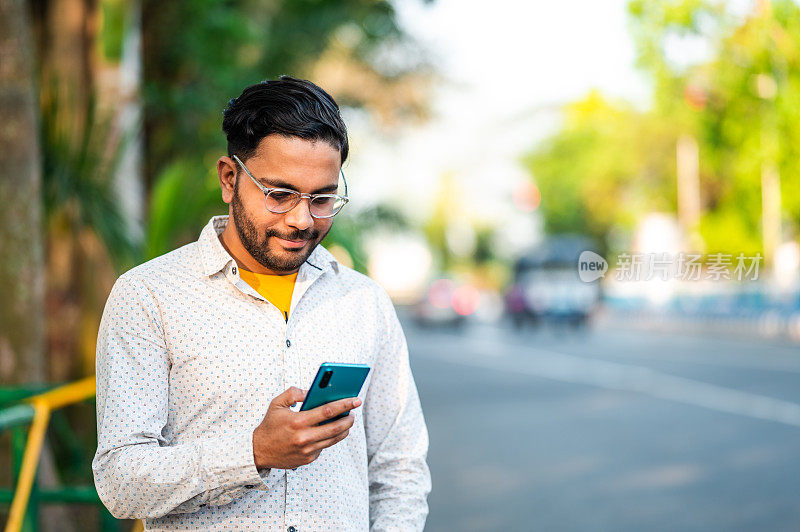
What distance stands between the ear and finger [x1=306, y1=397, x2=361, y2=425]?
20.6 inches

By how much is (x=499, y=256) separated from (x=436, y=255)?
18.6ft

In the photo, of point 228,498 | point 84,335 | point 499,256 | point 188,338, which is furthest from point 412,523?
point 499,256

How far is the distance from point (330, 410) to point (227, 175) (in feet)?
1.89

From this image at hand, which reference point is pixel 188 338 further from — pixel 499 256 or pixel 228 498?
pixel 499 256

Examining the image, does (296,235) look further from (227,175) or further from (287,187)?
(227,175)

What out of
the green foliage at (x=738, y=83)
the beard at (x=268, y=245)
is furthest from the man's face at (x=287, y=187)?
the green foliage at (x=738, y=83)

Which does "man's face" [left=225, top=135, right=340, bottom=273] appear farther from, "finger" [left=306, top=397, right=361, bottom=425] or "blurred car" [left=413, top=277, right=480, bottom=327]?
"blurred car" [left=413, top=277, right=480, bottom=327]

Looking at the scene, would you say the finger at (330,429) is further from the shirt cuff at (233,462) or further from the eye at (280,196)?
the eye at (280,196)

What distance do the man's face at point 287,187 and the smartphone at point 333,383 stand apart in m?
0.29

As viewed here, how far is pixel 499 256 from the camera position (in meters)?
74.9

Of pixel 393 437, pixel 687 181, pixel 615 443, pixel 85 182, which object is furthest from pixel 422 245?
pixel 687 181

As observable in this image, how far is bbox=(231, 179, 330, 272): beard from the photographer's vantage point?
2.02m

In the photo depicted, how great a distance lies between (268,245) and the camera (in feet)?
6.65

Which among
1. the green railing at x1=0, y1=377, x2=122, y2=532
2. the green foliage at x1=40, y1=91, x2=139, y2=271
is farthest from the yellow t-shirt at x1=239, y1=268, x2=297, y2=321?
the green foliage at x1=40, y1=91, x2=139, y2=271
